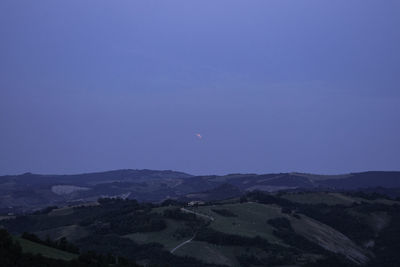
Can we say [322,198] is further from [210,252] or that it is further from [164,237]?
[210,252]

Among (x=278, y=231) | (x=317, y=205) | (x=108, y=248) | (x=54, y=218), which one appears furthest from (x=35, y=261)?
(x=317, y=205)

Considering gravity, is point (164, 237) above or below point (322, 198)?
below

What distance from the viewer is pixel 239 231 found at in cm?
10206

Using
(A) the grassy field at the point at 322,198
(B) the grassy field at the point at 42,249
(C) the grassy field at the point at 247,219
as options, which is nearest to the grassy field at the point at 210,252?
(C) the grassy field at the point at 247,219

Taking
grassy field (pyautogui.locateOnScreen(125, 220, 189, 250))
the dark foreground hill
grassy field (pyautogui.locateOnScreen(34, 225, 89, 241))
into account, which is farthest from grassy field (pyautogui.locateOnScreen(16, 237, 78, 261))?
grassy field (pyautogui.locateOnScreen(34, 225, 89, 241))

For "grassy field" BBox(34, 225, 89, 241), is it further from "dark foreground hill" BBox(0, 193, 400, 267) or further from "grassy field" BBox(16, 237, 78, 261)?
"grassy field" BBox(16, 237, 78, 261)

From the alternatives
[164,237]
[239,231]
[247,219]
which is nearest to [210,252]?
[164,237]

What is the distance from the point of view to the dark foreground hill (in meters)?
88.9

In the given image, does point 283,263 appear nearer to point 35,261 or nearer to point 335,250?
point 335,250

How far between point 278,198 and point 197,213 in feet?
140

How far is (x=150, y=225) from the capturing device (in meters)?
106

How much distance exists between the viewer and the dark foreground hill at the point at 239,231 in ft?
292

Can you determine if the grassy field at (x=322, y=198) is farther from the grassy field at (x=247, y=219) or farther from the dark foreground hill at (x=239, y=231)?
the grassy field at (x=247, y=219)

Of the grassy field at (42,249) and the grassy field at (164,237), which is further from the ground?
the grassy field at (42,249)
